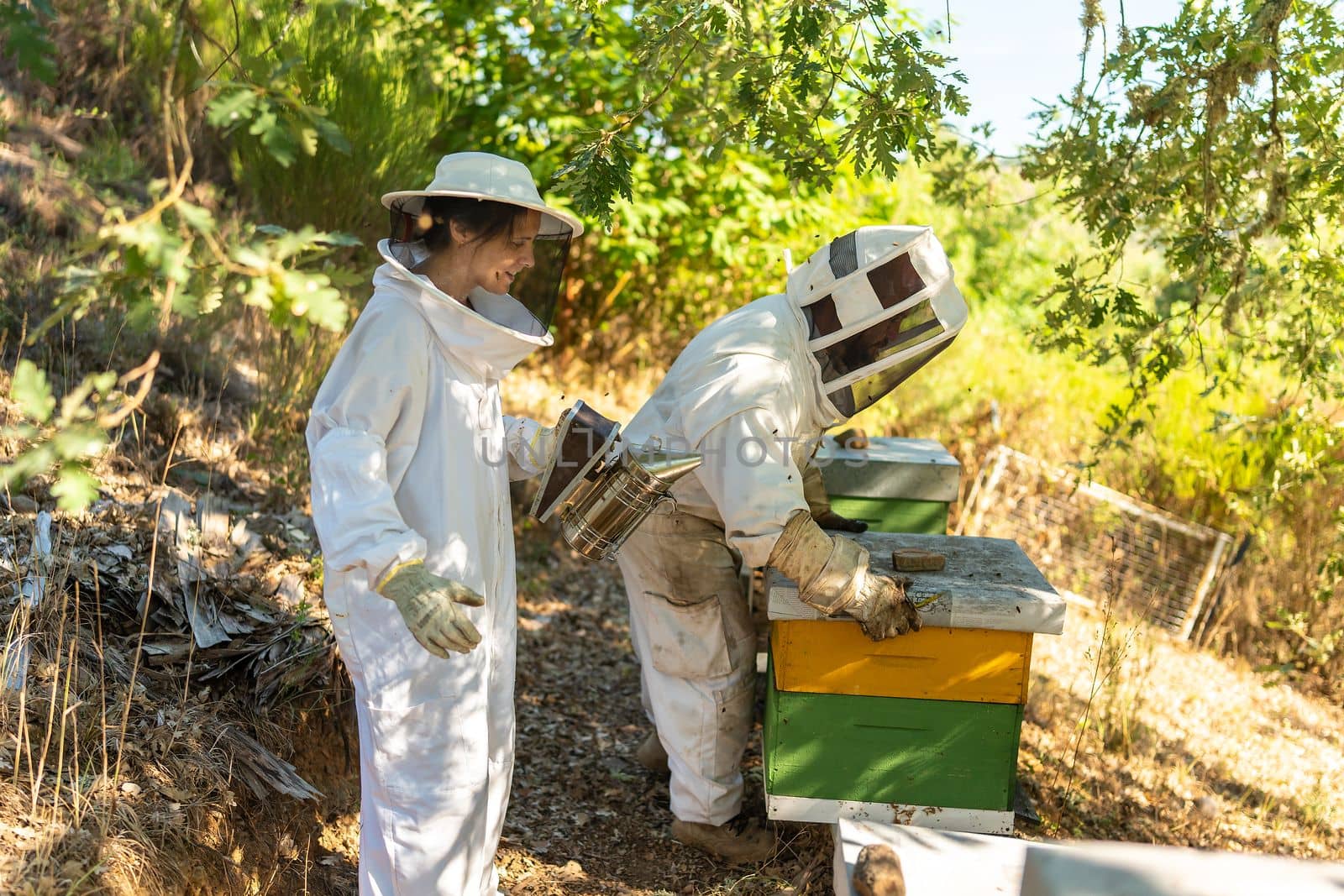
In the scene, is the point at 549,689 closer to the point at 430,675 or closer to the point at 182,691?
the point at 182,691

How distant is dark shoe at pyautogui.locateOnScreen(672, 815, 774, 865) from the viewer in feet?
12.0

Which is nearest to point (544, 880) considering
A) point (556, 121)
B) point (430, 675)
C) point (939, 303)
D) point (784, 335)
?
A: point (430, 675)

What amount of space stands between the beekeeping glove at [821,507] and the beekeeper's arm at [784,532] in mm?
763

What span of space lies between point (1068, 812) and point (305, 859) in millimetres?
3011

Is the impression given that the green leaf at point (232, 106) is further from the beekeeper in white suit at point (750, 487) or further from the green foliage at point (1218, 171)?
the green foliage at point (1218, 171)

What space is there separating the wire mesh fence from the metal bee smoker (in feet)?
13.7

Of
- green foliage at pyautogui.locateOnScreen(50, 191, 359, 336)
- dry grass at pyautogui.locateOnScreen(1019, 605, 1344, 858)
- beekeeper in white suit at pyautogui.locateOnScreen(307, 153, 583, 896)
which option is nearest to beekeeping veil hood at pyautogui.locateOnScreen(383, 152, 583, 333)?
beekeeper in white suit at pyautogui.locateOnScreen(307, 153, 583, 896)

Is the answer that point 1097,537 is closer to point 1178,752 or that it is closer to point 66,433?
point 1178,752

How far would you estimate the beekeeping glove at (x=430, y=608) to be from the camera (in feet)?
7.34

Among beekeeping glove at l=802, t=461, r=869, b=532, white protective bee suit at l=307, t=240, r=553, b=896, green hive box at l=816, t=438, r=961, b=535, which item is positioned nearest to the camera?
white protective bee suit at l=307, t=240, r=553, b=896

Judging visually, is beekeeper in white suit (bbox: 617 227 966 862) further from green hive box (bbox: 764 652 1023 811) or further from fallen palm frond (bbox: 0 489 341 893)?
fallen palm frond (bbox: 0 489 341 893)

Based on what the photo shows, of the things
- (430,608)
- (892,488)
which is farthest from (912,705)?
(430,608)

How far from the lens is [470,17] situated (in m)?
7.95

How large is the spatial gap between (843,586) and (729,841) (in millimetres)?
1331
